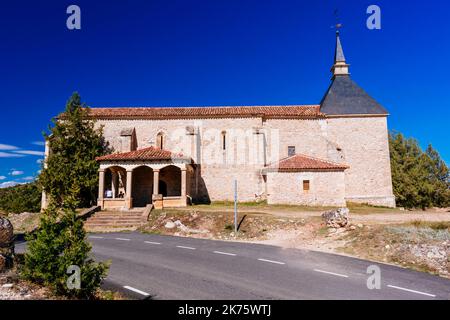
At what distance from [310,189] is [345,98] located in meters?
11.5

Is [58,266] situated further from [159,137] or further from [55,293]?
[159,137]

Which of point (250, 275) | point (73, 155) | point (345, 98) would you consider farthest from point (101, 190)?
point (345, 98)

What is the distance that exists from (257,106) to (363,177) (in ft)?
39.1

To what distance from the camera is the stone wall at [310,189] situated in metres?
21.5

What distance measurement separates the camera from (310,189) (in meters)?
21.7

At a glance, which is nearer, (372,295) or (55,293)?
(55,293)

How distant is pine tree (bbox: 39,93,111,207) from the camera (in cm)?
2189

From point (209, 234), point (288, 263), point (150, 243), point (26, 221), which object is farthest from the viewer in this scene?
point (26, 221)

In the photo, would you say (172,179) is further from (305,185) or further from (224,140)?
(305,185)

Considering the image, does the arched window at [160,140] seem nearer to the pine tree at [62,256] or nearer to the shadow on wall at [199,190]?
the shadow on wall at [199,190]

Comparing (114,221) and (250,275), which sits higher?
(114,221)
